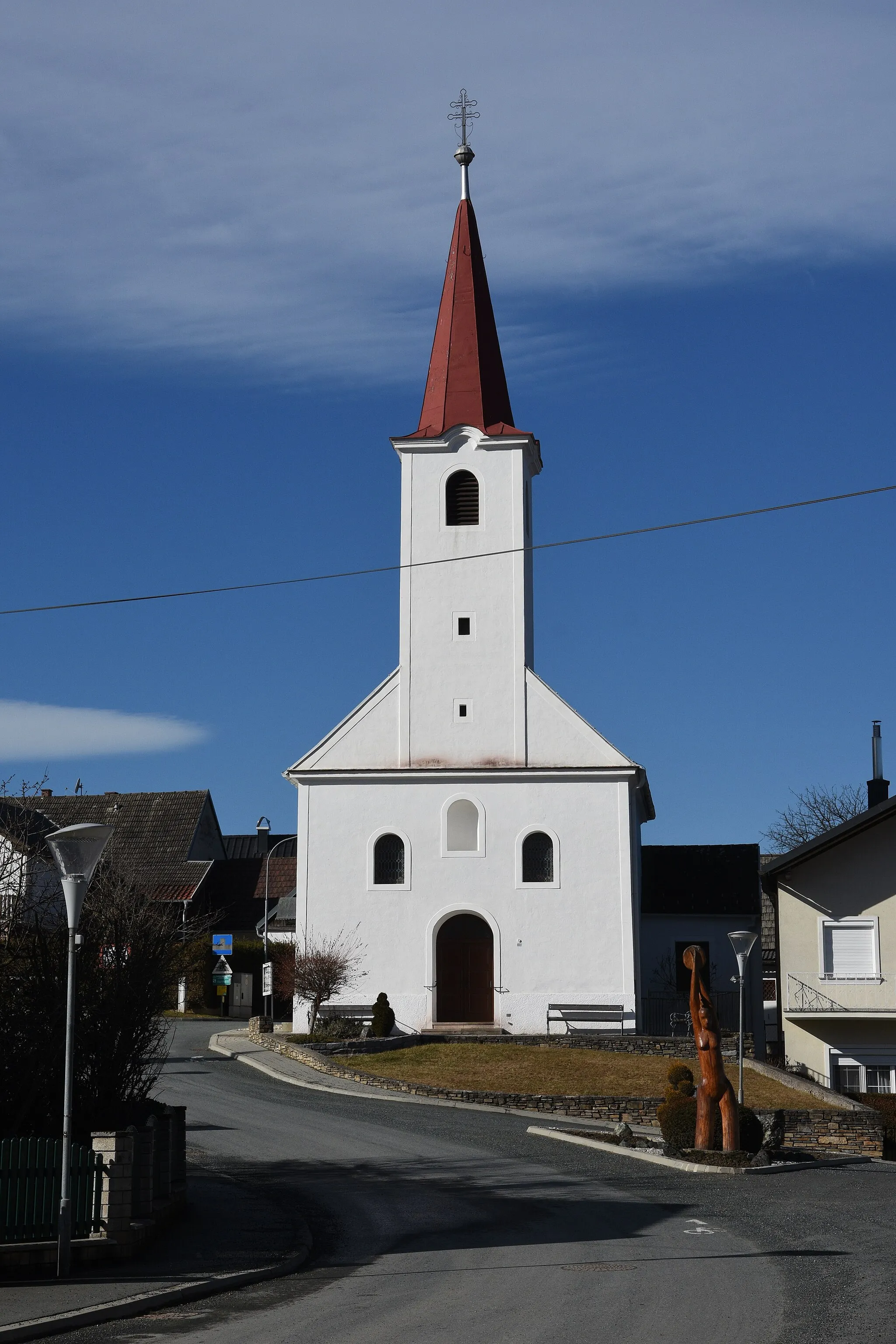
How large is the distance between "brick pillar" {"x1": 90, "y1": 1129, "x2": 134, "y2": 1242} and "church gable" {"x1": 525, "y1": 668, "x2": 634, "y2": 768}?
24.2 meters

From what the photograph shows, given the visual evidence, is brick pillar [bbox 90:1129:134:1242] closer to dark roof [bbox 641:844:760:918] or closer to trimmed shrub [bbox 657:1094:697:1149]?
trimmed shrub [bbox 657:1094:697:1149]

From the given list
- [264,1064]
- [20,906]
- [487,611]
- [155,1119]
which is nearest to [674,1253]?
[155,1119]

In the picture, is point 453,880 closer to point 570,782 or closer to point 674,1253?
point 570,782

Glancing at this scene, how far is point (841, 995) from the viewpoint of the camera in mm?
34219

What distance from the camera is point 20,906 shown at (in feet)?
57.7

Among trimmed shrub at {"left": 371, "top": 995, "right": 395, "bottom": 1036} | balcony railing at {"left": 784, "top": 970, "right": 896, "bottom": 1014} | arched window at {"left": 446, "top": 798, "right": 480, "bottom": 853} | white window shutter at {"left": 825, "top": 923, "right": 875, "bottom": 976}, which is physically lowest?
trimmed shrub at {"left": 371, "top": 995, "right": 395, "bottom": 1036}

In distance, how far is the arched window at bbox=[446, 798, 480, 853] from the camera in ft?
123

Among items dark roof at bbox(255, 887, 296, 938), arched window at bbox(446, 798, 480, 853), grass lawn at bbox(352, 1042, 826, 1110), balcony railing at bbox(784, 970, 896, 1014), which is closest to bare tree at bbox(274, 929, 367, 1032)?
grass lawn at bbox(352, 1042, 826, 1110)

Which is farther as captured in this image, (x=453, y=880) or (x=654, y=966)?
(x=654, y=966)

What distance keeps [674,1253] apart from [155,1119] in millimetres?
5431

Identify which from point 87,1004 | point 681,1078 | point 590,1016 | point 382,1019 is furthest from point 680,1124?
point 382,1019

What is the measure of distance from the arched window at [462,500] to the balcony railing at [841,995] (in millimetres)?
14123

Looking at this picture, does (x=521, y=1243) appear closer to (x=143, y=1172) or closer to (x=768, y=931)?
(x=143, y=1172)

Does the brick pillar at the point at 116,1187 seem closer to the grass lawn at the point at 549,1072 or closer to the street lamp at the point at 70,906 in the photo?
the street lamp at the point at 70,906
